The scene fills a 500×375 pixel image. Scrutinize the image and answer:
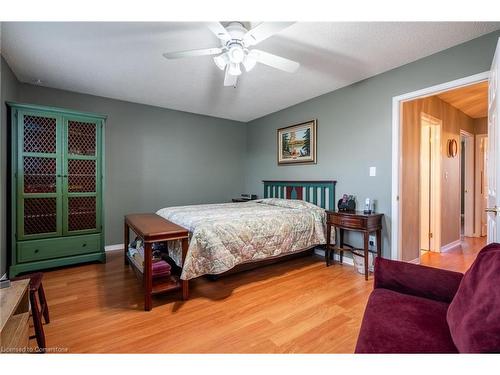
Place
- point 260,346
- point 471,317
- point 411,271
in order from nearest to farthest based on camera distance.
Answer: point 471,317 → point 411,271 → point 260,346

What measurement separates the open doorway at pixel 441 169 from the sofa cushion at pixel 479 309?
1.89 m

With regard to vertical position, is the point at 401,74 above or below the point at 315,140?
above

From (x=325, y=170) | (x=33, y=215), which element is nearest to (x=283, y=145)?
(x=325, y=170)

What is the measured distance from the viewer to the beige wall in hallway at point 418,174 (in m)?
3.01

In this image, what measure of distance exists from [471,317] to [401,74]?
263cm

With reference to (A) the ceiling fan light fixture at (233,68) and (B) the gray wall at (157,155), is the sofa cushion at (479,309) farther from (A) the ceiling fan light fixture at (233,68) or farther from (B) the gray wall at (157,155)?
(B) the gray wall at (157,155)

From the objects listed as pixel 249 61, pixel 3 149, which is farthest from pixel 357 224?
pixel 3 149

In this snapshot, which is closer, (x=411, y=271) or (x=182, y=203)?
(x=411, y=271)

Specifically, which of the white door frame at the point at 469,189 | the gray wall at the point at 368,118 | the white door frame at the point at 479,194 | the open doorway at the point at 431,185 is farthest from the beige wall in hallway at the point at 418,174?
the white door frame at the point at 479,194

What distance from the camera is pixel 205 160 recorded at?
15.6ft

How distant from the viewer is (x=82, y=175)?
317cm

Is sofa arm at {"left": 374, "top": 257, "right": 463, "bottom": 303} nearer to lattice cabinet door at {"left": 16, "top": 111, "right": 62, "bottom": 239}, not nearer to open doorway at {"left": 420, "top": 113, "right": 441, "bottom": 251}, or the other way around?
open doorway at {"left": 420, "top": 113, "right": 441, "bottom": 251}

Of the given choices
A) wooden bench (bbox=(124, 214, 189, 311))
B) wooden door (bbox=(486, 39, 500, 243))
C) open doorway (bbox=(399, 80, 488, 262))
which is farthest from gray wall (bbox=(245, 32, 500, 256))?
wooden bench (bbox=(124, 214, 189, 311))

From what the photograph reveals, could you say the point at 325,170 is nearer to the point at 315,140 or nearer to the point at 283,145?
the point at 315,140
